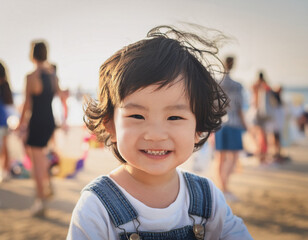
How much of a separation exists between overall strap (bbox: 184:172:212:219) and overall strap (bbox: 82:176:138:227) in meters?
0.26

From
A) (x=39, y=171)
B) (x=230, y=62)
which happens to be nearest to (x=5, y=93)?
(x=39, y=171)

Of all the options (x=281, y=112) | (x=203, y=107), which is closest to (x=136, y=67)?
(x=203, y=107)

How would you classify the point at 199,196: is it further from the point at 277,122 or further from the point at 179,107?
the point at 277,122

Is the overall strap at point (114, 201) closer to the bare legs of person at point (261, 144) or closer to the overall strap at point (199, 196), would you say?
the overall strap at point (199, 196)

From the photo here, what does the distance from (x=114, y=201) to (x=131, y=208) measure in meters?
0.07

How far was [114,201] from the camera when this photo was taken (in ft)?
4.28

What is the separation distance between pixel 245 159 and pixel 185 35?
5675 millimetres

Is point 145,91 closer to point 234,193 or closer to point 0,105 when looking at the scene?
point 234,193

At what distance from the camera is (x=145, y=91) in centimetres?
126

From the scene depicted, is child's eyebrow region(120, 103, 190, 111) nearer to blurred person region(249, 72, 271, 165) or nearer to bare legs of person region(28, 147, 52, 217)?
bare legs of person region(28, 147, 52, 217)

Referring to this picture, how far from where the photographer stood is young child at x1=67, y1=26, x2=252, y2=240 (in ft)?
4.11

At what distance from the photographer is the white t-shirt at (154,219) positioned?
4.00 ft

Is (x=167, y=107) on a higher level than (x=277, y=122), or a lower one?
higher

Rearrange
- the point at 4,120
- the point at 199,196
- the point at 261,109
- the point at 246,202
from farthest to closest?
the point at 261,109
the point at 4,120
the point at 246,202
the point at 199,196
